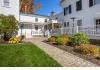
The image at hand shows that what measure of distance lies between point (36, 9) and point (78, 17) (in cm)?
3008

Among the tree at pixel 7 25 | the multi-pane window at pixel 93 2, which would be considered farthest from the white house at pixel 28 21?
the multi-pane window at pixel 93 2

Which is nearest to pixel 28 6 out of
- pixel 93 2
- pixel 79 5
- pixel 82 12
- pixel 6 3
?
pixel 6 3

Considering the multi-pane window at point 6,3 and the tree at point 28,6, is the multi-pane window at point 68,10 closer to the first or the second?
the multi-pane window at point 6,3

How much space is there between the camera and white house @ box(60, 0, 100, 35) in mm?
22178

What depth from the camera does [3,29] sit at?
2311 cm

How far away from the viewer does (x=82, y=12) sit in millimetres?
25594

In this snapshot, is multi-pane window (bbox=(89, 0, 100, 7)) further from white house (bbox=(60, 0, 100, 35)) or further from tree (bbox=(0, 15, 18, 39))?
tree (bbox=(0, 15, 18, 39))

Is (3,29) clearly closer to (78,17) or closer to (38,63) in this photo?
(78,17)

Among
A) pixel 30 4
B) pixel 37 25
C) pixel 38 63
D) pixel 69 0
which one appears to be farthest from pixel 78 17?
pixel 30 4

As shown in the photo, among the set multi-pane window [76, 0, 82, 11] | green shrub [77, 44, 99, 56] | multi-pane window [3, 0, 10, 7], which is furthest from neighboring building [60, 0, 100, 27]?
green shrub [77, 44, 99, 56]

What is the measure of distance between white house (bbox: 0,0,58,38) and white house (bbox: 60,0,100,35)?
24.8 ft

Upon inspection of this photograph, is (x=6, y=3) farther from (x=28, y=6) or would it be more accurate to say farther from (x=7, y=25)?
(x=28, y=6)

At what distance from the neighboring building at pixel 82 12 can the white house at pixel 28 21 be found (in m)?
7.53

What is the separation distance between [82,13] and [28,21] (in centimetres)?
2193
